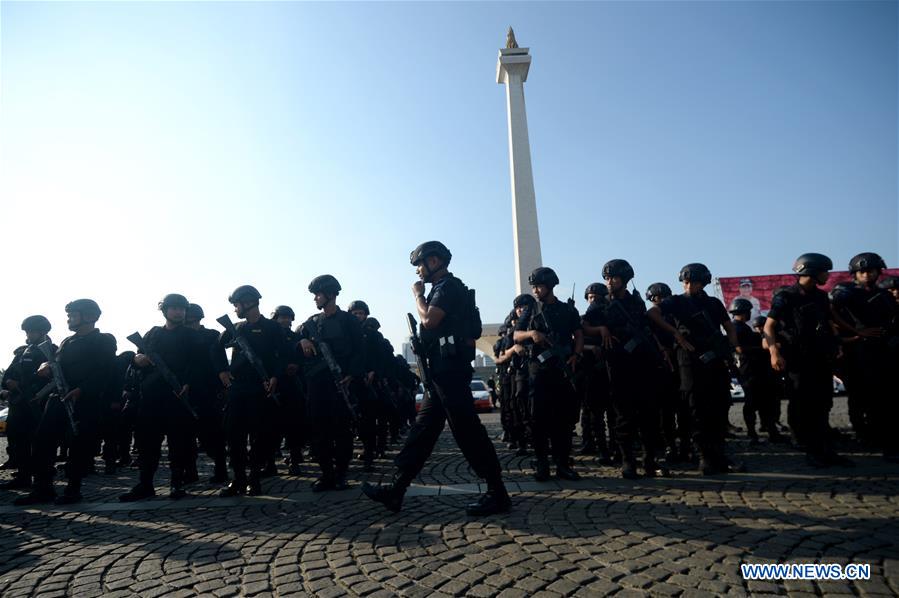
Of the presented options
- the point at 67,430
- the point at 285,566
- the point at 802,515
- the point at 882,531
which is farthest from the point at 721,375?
the point at 67,430

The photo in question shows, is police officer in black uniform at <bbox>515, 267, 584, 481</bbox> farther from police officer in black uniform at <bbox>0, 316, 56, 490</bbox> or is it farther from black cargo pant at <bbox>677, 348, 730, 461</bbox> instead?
police officer in black uniform at <bbox>0, 316, 56, 490</bbox>

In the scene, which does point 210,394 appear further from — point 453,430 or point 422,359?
point 453,430

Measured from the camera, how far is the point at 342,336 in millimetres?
5805

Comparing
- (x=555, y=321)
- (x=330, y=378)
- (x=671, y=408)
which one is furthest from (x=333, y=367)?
(x=671, y=408)

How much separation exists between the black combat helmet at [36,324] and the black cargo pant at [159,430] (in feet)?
10.0

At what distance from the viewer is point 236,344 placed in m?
5.39

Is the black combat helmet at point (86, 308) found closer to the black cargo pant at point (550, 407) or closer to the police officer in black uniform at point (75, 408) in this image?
the police officer in black uniform at point (75, 408)

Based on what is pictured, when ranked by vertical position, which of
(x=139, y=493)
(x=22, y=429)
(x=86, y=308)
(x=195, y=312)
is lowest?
(x=139, y=493)

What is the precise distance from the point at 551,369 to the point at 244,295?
3328 millimetres

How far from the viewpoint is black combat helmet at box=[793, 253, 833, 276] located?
5.45 metres

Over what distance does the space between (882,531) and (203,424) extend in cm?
681

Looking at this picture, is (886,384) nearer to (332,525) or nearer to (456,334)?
(456,334)

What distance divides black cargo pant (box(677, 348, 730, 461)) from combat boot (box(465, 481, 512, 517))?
2390 mm

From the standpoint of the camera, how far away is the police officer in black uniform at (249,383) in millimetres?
5289
